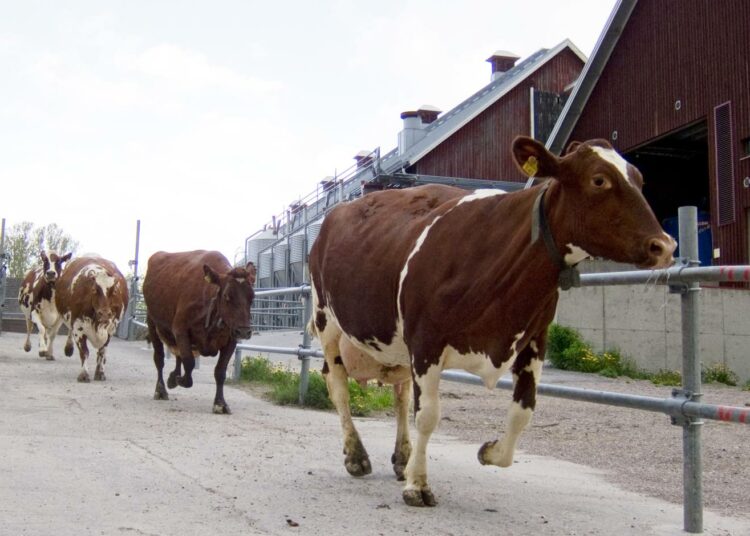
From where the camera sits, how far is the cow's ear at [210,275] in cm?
927

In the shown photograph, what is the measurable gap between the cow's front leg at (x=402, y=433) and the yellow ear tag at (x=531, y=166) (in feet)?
7.11

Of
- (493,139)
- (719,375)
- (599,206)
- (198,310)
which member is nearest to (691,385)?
(599,206)

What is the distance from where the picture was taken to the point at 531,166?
3924 millimetres

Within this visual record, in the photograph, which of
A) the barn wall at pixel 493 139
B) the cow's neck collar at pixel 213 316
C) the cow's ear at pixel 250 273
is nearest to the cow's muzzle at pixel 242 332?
the cow's neck collar at pixel 213 316

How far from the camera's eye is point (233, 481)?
4.98 meters

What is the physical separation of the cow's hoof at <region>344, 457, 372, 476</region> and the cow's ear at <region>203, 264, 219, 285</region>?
14.5ft

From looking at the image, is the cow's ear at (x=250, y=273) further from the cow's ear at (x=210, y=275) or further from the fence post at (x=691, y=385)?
the fence post at (x=691, y=385)

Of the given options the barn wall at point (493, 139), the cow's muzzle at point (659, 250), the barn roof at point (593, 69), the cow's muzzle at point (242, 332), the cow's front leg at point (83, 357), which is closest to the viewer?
the cow's muzzle at point (659, 250)

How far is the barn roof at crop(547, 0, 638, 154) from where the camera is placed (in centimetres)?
2311

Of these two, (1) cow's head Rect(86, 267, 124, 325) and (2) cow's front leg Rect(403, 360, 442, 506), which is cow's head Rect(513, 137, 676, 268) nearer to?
(2) cow's front leg Rect(403, 360, 442, 506)

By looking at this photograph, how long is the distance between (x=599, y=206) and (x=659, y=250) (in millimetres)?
355

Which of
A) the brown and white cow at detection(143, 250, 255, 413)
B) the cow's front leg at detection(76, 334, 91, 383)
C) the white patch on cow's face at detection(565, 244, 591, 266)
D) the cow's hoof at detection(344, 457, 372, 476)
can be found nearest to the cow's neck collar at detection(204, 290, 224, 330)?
the brown and white cow at detection(143, 250, 255, 413)

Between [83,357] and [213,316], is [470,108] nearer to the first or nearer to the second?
[83,357]

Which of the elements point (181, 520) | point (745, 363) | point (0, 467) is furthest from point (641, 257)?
point (745, 363)
